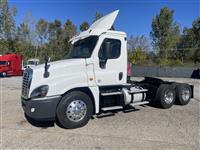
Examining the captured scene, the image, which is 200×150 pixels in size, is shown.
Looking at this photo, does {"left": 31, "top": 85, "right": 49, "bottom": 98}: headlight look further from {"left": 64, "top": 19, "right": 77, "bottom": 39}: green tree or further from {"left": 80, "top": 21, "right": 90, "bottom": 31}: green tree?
{"left": 64, "top": 19, "right": 77, "bottom": 39}: green tree

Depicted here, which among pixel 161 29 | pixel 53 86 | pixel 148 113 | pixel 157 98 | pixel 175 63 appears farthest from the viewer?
pixel 161 29

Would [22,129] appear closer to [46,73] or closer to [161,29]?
[46,73]

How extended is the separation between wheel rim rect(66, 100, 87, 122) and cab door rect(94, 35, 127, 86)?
0.83m

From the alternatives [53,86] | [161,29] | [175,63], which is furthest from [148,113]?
[161,29]

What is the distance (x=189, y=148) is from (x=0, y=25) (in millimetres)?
38032

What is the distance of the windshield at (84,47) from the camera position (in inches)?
260

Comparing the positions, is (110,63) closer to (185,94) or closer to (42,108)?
(42,108)

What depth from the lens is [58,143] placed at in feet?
16.6

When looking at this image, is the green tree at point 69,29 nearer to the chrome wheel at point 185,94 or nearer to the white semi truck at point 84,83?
the chrome wheel at point 185,94

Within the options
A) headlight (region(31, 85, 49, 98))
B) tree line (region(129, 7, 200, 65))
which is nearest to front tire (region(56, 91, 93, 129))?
headlight (region(31, 85, 49, 98))

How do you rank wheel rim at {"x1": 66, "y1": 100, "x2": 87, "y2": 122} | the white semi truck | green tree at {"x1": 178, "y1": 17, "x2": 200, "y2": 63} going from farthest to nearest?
green tree at {"x1": 178, "y1": 17, "x2": 200, "y2": 63}
wheel rim at {"x1": 66, "y1": 100, "x2": 87, "y2": 122}
the white semi truck

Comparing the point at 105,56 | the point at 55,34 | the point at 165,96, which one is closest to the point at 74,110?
the point at 105,56

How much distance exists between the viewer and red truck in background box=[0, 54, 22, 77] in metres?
27.2

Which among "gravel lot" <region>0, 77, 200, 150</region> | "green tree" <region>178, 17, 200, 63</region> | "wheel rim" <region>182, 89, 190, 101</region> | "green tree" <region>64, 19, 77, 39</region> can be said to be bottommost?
"gravel lot" <region>0, 77, 200, 150</region>
